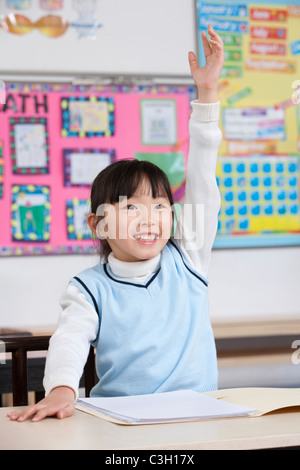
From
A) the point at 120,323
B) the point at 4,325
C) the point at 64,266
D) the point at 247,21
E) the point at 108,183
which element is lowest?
the point at 4,325

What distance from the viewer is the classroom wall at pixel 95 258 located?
2967 millimetres

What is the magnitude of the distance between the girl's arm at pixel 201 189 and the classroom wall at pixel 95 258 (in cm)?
172

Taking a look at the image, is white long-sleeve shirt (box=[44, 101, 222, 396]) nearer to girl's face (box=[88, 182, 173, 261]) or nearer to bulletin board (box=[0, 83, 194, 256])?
girl's face (box=[88, 182, 173, 261])

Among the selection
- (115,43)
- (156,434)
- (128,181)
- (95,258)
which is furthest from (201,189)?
(115,43)

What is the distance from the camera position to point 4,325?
9.65 feet

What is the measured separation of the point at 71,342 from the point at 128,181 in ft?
1.06

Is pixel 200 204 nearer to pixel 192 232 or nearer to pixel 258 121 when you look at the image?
pixel 192 232

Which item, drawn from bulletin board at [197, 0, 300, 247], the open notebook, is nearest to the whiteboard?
bulletin board at [197, 0, 300, 247]

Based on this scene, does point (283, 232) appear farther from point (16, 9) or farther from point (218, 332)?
point (16, 9)

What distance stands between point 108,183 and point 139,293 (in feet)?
0.72

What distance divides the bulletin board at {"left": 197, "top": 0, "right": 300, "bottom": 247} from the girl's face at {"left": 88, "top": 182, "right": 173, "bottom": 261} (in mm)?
1988

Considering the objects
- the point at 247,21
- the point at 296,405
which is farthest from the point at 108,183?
the point at 247,21

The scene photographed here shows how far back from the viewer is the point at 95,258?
302 centimetres

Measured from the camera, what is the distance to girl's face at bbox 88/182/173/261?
1.17m
